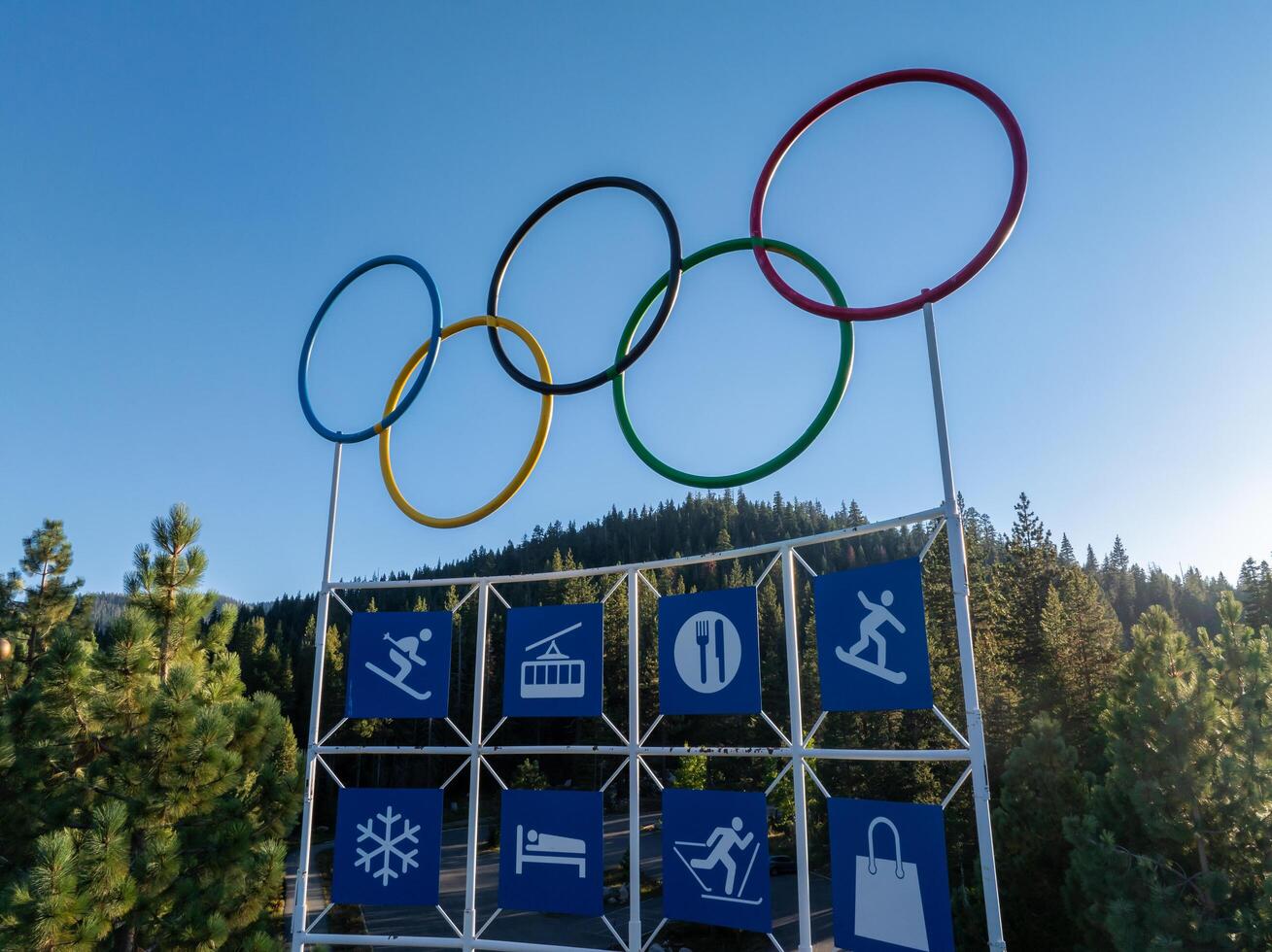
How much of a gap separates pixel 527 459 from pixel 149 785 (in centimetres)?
530

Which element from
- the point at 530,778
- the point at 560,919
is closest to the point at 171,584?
the point at 560,919

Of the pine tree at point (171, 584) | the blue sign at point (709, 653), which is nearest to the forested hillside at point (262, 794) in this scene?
the pine tree at point (171, 584)

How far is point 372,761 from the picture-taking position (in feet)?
166

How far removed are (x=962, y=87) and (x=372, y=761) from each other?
51561mm

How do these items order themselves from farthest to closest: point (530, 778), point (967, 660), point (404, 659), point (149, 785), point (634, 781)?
point (530, 778) → point (404, 659) → point (149, 785) → point (634, 781) → point (967, 660)

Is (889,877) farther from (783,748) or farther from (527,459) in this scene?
(527,459)

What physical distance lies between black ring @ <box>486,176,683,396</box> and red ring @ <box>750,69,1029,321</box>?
894mm

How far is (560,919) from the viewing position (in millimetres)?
26344

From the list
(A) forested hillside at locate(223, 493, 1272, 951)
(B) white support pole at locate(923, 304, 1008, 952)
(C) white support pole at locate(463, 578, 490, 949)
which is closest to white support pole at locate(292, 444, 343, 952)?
(C) white support pole at locate(463, 578, 490, 949)

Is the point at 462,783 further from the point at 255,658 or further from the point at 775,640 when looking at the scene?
the point at 775,640

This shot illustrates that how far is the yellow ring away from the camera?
9.48 metres

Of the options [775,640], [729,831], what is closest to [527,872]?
[729,831]

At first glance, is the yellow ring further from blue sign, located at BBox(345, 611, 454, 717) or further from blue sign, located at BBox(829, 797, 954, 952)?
blue sign, located at BBox(829, 797, 954, 952)

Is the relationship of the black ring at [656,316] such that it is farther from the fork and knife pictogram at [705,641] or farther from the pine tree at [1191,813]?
the pine tree at [1191,813]
